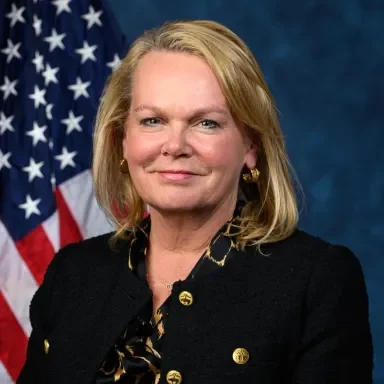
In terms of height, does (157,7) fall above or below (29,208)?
above

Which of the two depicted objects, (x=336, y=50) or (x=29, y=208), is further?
(x=336, y=50)

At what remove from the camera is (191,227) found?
2.06 meters

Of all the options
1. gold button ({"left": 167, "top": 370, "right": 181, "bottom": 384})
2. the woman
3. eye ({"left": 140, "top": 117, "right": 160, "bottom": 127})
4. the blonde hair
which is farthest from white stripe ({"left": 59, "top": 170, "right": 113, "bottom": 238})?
gold button ({"left": 167, "top": 370, "right": 181, "bottom": 384})

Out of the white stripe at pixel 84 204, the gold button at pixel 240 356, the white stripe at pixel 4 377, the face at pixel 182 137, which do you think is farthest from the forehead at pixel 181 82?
the white stripe at pixel 4 377

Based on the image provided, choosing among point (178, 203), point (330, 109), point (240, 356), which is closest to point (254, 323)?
point (240, 356)

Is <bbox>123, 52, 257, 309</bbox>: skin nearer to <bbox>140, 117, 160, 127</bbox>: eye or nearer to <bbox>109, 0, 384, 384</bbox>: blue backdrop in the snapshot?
<bbox>140, 117, 160, 127</bbox>: eye

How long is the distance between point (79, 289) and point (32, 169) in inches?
31.0

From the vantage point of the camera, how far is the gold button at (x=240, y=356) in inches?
73.9

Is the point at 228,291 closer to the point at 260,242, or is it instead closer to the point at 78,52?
the point at 260,242

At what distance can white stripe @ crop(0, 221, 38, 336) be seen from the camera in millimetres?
2812

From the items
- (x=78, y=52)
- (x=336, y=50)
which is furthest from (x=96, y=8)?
(x=336, y=50)

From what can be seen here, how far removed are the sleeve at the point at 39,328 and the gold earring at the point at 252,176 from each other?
54 centimetres

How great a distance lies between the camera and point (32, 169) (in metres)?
2.86

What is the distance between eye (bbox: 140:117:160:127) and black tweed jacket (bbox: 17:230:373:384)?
0.35 metres
